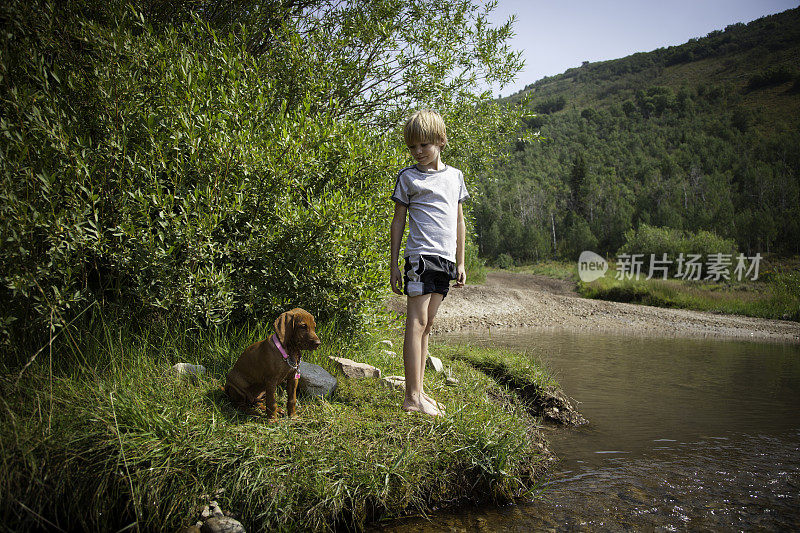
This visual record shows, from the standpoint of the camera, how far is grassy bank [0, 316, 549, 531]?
2.47 metres

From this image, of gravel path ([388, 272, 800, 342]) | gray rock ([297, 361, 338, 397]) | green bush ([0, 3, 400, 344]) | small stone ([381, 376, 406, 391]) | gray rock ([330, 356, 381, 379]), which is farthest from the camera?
gravel path ([388, 272, 800, 342])

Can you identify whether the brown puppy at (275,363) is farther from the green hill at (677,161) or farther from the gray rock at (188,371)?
the green hill at (677,161)

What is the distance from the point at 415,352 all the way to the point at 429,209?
45.1 inches

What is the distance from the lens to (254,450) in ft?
8.92

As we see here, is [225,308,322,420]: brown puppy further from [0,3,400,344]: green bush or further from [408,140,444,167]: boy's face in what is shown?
[408,140,444,167]: boy's face

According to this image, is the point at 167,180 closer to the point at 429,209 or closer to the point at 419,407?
the point at 429,209

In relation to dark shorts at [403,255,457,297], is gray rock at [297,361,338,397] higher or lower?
lower

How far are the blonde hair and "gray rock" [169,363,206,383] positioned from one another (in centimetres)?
262

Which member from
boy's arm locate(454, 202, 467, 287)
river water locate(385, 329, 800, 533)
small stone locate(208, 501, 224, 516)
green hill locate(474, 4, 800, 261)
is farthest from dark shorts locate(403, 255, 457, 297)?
green hill locate(474, 4, 800, 261)

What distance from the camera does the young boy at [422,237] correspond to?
3.48 meters

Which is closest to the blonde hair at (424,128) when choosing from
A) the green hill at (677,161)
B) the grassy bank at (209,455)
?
the grassy bank at (209,455)

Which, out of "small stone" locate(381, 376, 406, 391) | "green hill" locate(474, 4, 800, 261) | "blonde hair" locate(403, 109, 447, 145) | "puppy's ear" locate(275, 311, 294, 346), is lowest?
"small stone" locate(381, 376, 406, 391)

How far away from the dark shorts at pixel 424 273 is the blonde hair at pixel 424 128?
3.07 feet

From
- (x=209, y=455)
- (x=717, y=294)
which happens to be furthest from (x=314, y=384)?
(x=717, y=294)
